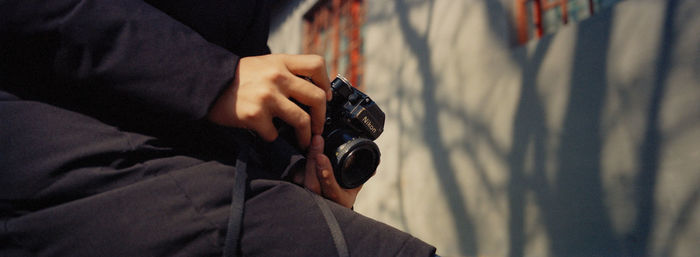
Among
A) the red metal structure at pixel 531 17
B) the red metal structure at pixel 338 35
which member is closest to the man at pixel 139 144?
the red metal structure at pixel 531 17

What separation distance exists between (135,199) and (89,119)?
0.50 ft

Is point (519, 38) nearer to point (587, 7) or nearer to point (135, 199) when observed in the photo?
point (587, 7)

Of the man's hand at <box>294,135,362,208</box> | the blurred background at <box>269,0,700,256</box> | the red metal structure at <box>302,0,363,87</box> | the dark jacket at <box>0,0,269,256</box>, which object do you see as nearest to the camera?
the dark jacket at <box>0,0,269,256</box>

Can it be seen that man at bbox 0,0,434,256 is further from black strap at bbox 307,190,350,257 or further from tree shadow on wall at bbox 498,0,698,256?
tree shadow on wall at bbox 498,0,698,256

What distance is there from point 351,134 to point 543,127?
5.36ft

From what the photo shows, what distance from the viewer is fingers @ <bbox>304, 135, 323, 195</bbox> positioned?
80 centimetres

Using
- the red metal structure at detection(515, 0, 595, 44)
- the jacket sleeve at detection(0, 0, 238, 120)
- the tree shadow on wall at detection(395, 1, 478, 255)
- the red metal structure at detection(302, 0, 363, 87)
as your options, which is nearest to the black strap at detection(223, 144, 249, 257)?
the jacket sleeve at detection(0, 0, 238, 120)

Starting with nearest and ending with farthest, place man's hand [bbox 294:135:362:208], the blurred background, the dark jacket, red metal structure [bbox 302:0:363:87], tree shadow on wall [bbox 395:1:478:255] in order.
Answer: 1. the dark jacket
2. man's hand [bbox 294:135:362:208]
3. the blurred background
4. tree shadow on wall [bbox 395:1:478:255]
5. red metal structure [bbox 302:0:363:87]

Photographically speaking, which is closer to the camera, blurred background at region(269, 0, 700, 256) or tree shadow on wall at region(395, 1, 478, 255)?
blurred background at region(269, 0, 700, 256)

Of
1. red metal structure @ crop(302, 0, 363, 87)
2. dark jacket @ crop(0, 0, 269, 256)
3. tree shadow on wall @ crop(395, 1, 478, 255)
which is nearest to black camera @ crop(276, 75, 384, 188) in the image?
dark jacket @ crop(0, 0, 269, 256)

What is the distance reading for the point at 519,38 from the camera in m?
2.44

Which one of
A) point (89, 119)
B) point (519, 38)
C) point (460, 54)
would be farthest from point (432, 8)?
point (89, 119)

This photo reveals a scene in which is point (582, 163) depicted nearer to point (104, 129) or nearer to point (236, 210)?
point (236, 210)

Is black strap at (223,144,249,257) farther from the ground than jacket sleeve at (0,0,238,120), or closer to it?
closer to it
